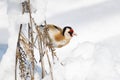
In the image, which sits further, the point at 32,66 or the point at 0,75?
the point at 0,75

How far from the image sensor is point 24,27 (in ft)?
3.90

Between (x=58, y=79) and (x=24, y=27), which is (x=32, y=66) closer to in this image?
(x=24, y=27)

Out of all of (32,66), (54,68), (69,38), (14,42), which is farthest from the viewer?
(69,38)

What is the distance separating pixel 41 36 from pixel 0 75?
439 millimetres

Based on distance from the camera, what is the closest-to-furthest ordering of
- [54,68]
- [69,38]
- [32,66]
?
[32,66]
[54,68]
[69,38]

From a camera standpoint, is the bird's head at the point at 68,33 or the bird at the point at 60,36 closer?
the bird at the point at 60,36

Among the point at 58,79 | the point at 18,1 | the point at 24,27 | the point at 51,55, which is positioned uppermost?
the point at 18,1

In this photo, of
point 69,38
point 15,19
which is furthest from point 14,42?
point 69,38

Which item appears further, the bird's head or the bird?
the bird's head

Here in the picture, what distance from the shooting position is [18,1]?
1184 mm

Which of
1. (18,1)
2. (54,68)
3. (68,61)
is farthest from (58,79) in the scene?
(18,1)

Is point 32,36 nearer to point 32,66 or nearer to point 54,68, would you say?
point 32,66

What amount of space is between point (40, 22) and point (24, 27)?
68mm

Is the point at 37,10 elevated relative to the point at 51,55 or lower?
elevated
